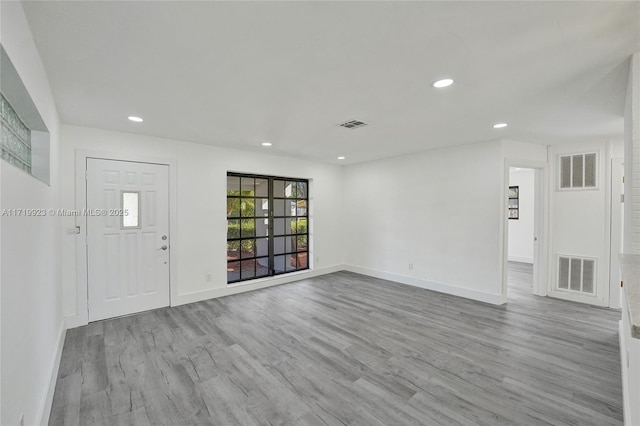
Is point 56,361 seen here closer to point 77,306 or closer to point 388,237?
point 77,306

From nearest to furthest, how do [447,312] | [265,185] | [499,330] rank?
1. [499,330]
2. [447,312]
3. [265,185]

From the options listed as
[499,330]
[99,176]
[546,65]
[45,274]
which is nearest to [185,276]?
[99,176]

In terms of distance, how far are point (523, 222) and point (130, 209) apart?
896 centimetres

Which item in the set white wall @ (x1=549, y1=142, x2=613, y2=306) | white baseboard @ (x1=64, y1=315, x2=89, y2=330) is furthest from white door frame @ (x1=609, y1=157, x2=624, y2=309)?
white baseboard @ (x1=64, y1=315, x2=89, y2=330)

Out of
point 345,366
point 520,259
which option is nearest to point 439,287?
point 345,366

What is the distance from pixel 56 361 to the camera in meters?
2.42

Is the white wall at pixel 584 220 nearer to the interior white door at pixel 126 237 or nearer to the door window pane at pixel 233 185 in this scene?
the door window pane at pixel 233 185

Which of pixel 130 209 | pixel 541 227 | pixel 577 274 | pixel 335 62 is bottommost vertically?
pixel 577 274

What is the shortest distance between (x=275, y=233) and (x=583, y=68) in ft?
15.3

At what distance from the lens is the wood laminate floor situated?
76.5 inches

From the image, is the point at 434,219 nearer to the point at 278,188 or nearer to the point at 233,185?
the point at 278,188

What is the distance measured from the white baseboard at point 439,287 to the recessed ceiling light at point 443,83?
10.9ft

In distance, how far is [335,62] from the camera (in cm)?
197

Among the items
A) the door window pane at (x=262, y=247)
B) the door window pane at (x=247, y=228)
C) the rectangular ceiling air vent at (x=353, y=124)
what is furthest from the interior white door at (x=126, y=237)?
the rectangular ceiling air vent at (x=353, y=124)
